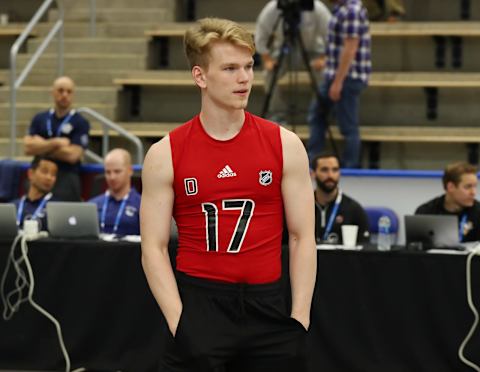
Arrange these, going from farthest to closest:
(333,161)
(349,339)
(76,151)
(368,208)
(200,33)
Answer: (76,151)
(368,208)
(333,161)
(349,339)
(200,33)

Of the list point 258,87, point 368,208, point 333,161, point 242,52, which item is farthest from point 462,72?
point 242,52

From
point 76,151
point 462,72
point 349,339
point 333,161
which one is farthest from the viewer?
point 462,72

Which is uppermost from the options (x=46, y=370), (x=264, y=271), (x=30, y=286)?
(x=264, y=271)

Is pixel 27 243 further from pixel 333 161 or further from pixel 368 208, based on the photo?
pixel 368 208

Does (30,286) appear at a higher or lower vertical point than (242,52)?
lower

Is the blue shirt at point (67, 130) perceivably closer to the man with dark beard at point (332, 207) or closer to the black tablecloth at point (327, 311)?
the man with dark beard at point (332, 207)

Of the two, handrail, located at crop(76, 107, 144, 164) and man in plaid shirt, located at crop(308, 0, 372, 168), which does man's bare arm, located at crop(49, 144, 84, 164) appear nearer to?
handrail, located at crop(76, 107, 144, 164)

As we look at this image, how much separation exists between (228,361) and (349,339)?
10.6 ft

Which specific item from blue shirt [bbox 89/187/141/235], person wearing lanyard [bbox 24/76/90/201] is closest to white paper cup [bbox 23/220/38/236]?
blue shirt [bbox 89/187/141/235]

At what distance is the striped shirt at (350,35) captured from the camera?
9.27m

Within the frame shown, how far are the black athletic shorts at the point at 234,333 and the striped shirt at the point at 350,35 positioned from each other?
6214 millimetres

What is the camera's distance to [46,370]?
6.79 meters

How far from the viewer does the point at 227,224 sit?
132 inches

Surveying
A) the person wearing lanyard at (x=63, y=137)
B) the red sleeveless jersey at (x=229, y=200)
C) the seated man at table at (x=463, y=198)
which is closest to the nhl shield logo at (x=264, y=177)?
the red sleeveless jersey at (x=229, y=200)
